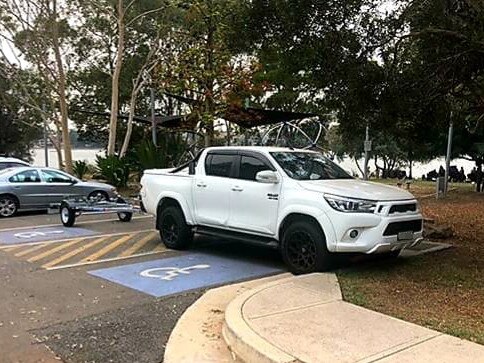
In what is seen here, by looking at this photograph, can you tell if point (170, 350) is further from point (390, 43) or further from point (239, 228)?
point (390, 43)

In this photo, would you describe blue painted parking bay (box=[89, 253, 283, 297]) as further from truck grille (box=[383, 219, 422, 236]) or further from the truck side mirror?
truck grille (box=[383, 219, 422, 236])

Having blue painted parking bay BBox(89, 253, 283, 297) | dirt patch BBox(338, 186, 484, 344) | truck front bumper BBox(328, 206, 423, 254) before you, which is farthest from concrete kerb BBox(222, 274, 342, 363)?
blue painted parking bay BBox(89, 253, 283, 297)

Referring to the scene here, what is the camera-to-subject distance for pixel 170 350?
15.8 ft

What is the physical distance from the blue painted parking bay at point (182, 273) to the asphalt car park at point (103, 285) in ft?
0.04

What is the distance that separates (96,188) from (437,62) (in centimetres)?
1037

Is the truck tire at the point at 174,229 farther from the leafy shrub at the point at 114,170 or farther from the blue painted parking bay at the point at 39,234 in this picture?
the leafy shrub at the point at 114,170

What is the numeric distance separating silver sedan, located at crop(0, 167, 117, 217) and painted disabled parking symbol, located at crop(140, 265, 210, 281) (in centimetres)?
661

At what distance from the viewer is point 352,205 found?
7.37 metres

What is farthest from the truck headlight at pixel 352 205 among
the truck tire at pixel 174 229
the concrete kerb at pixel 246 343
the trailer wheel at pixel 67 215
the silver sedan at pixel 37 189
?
the silver sedan at pixel 37 189

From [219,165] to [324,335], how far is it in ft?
16.0

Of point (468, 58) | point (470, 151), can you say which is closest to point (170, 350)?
point (468, 58)

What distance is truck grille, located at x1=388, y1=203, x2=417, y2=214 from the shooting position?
7513 millimetres

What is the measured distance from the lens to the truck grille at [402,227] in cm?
739

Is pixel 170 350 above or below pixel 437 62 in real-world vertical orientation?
below
